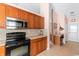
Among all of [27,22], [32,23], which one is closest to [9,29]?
[27,22]

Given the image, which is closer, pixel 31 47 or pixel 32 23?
pixel 31 47

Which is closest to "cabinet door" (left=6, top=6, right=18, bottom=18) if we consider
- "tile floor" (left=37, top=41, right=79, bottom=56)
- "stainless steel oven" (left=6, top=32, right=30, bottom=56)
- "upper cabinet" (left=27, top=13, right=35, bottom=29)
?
"stainless steel oven" (left=6, top=32, right=30, bottom=56)

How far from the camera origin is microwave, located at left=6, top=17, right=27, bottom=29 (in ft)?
10.8

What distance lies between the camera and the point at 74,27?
9.85 m

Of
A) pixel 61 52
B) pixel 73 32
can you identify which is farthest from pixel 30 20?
pixel 73 32

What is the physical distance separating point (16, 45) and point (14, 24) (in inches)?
24.7

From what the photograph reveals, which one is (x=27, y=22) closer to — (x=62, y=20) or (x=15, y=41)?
(x=15, y=41)

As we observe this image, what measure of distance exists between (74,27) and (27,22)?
630cm

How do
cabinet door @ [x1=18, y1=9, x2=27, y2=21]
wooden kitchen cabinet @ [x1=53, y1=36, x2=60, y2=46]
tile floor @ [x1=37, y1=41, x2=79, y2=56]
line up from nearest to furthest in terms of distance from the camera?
cabinet door @ [x1=18, y1=9, x2=27, y2=21], tile floor @ [x1=37, y1=41, x2=79, y2=56], wooden kitchen cabinet @ [x1=53, y1=36, x2=60, y2=46]

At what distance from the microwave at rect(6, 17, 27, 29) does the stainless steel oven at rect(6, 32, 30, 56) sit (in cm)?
21

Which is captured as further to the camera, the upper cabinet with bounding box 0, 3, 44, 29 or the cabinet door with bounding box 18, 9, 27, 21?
the cabinet door with bounding box 18, 9, 27, 21

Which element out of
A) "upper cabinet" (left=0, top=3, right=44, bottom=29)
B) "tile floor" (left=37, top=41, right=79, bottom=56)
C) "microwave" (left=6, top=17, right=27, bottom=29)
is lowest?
"tile floor" (left=37, top=41, right=79, bottom=56)

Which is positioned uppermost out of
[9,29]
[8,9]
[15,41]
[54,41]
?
[8,9]

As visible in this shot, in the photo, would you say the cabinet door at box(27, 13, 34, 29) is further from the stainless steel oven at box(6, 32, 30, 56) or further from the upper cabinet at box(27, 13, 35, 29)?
the stainless steel oven at box(6, 32, 30, 56)
